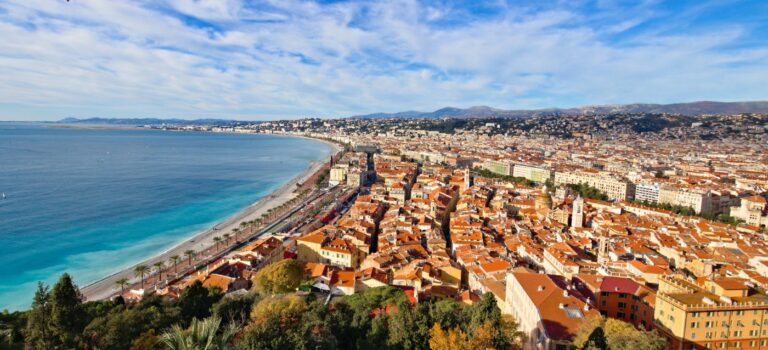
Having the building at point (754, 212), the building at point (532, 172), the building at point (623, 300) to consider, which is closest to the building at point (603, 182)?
the building at point (532, 172)

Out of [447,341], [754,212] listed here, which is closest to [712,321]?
[447,341]

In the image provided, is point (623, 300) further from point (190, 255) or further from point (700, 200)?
point (700, 200)

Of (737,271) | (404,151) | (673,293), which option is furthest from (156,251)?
(404,151)

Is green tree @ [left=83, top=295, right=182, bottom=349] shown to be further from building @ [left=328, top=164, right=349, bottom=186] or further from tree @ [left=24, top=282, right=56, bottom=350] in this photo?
building @ [left=328, top=164, right=349, bottom=186]

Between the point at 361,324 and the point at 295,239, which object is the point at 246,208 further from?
the point at 361,324

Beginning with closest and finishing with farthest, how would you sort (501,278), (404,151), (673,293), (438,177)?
1. (673,293)
2. (501,278)
3. (438,177)
4. (404,151)

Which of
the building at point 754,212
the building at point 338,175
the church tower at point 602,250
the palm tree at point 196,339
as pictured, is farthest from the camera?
the building at point 338,175

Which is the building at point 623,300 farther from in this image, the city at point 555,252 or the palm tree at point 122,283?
the palm tree at point 122,283

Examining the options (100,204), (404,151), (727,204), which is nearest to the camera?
(100,204)
